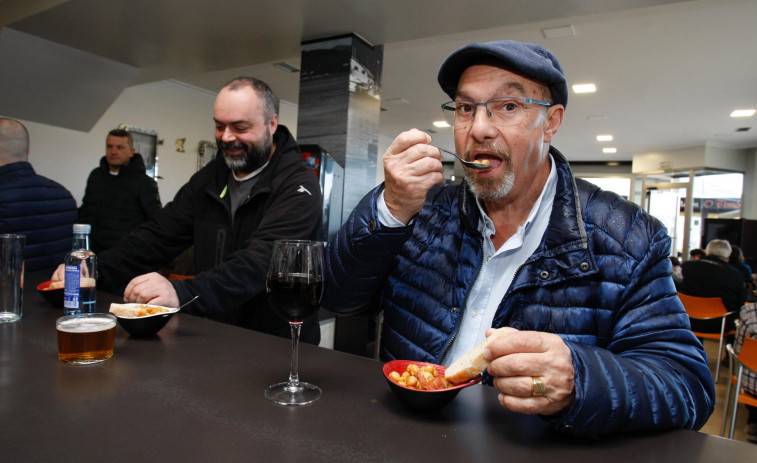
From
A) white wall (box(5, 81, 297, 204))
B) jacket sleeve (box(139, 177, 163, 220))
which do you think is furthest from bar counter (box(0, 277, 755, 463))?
white wall (box(5, 81, 297, 204))

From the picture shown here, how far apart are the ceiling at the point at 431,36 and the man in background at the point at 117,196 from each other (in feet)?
4.54

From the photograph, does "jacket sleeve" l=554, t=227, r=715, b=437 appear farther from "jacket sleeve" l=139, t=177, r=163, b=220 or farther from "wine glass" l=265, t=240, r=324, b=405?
"jacket sleeve" l=139, t=177, r=163, b=220

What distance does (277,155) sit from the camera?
6.73ft

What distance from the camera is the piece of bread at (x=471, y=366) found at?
2.43 feet

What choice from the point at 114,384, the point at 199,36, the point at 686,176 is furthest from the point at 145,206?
the point at 686,176

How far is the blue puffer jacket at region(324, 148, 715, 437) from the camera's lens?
77cm

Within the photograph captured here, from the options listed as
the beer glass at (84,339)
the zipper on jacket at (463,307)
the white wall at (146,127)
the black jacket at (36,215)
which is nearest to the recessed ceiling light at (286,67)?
the white wall at (146,127)

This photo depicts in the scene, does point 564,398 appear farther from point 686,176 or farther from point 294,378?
point 686,176

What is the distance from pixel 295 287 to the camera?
0.82 meters

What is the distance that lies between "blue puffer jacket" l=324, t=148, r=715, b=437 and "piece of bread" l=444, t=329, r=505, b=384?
13 cm

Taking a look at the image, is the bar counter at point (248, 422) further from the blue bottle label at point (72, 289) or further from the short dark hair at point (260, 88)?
the short dark hair at point (260, 88)

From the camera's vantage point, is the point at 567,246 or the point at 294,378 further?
the point at 567,246

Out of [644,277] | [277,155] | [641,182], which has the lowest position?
[644,277]

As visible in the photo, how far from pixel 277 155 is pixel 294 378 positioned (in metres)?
1.39
